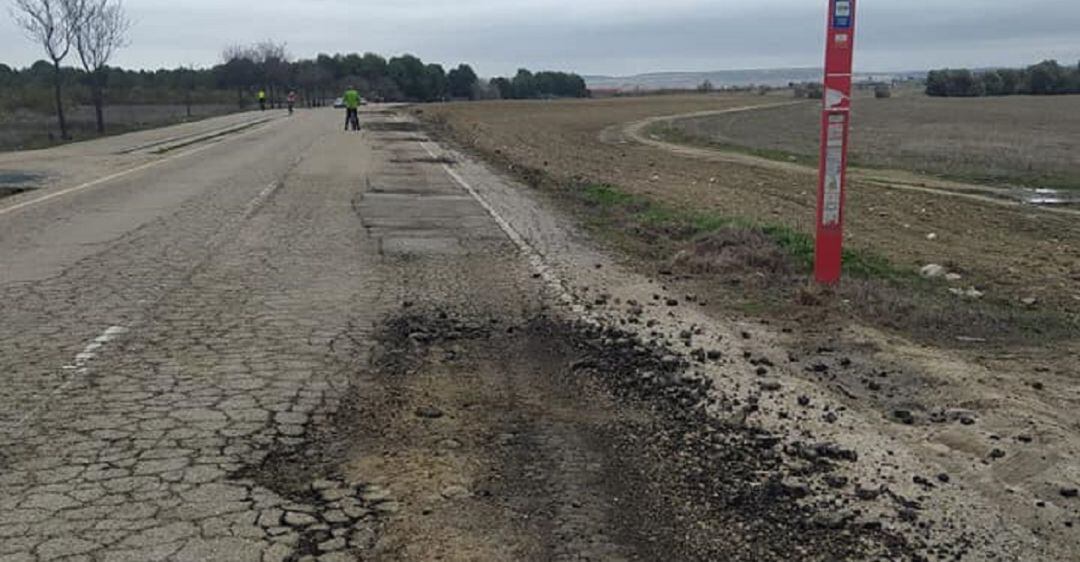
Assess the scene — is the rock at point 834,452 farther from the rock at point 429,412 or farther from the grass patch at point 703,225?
the grass patch at point 703,225

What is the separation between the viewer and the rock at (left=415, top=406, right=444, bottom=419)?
5.43 meters

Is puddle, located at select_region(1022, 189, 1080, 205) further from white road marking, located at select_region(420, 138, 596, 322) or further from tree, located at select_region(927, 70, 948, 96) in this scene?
tree, located at select_region(927, 70, 948, 96)

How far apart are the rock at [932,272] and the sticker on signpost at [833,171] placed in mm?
1914

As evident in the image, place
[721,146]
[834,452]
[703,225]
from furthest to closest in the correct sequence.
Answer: [721,146], [703,225], [834,452]

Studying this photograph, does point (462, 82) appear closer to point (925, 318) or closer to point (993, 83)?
point (993, 83)

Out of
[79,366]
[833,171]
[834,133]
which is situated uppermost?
[834,133]

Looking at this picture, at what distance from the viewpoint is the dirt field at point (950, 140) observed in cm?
2467

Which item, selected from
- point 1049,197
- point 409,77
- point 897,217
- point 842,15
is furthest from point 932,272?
point 409,77

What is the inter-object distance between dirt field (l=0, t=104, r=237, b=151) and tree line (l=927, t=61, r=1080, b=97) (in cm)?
7568

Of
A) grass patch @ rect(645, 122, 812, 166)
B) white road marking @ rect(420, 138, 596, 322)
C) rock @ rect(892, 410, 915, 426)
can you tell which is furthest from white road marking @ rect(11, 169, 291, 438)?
grass patch @ rect(645, 122, 812, 166)

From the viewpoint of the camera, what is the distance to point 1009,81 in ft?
348

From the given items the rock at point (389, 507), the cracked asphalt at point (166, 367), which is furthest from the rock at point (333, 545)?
the rock at point (389, 507)

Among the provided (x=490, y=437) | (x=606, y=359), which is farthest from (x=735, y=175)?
(x=490, y=437)

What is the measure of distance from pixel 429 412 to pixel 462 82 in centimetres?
13840
